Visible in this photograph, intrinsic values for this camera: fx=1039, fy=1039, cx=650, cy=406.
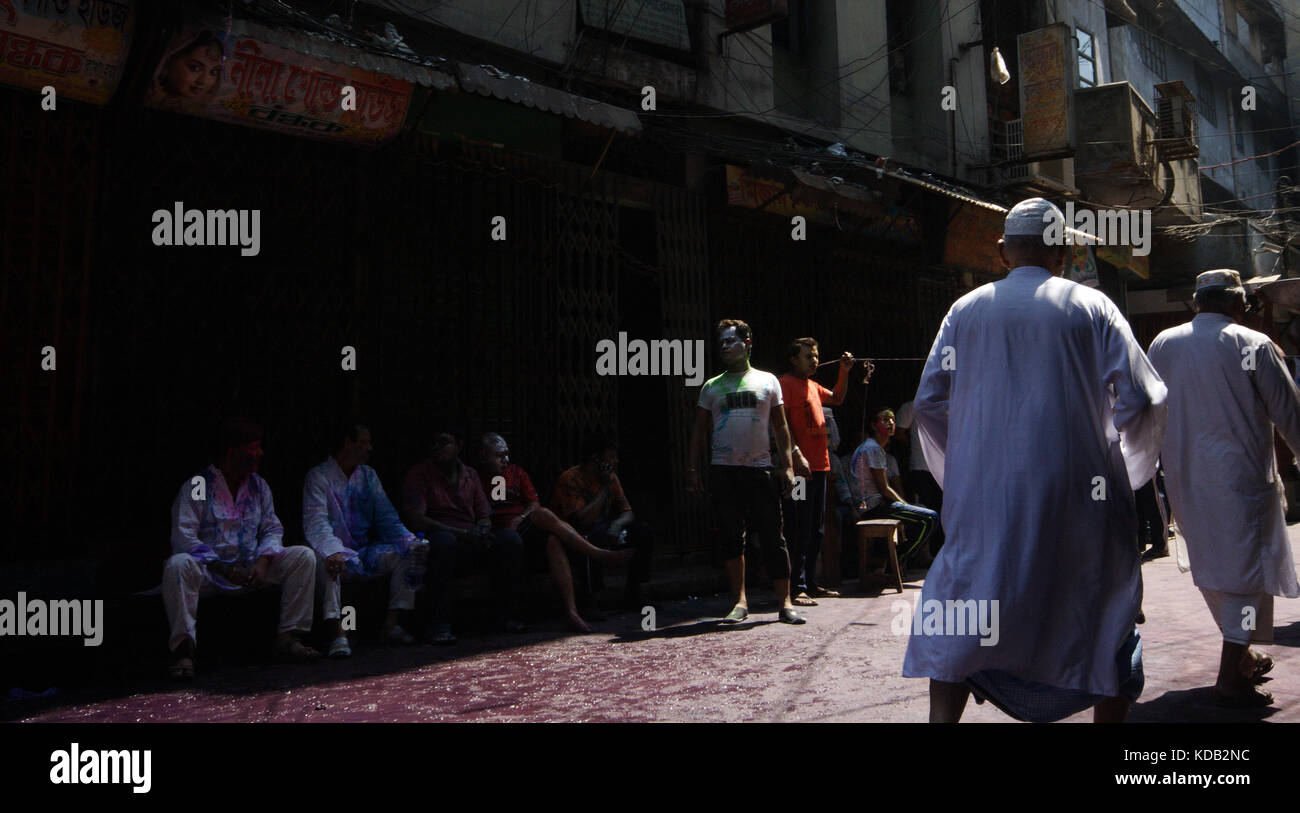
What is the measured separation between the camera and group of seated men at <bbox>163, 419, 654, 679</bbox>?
603cm

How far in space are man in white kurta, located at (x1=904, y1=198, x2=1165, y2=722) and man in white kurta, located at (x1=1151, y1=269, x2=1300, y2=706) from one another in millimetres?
1599

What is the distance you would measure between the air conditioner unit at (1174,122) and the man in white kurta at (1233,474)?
661 inches

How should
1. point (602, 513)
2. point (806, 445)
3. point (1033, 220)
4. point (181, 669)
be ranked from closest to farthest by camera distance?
point (1033, 220), point (181, 669), point (602, 513), point (806, 445)

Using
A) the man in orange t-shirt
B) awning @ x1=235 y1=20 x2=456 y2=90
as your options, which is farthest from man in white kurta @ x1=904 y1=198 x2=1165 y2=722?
the man in orange t-shirt

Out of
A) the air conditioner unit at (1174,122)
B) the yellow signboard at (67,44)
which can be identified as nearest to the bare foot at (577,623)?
the yellow signboard at (67,44)

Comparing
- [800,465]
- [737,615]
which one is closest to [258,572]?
Answer: [737,615]

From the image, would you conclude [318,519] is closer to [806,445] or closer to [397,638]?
[397,638]

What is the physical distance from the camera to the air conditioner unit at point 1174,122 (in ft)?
64.9

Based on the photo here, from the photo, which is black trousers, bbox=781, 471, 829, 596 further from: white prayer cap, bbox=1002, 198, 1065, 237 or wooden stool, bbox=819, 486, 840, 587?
white prayer cap, bbox=1002, 198, 1065, 237

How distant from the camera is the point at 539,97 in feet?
26.2

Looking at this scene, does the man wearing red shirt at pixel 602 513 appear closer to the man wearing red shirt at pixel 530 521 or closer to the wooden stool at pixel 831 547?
→ the man wearing red shirt at pixel 530 521

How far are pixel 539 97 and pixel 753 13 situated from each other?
449 cm

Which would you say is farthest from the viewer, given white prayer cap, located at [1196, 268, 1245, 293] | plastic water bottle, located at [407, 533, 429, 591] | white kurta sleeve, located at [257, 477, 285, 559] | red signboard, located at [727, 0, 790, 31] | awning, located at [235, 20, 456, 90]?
red signboard, located at [727, 0, 790, 31]
